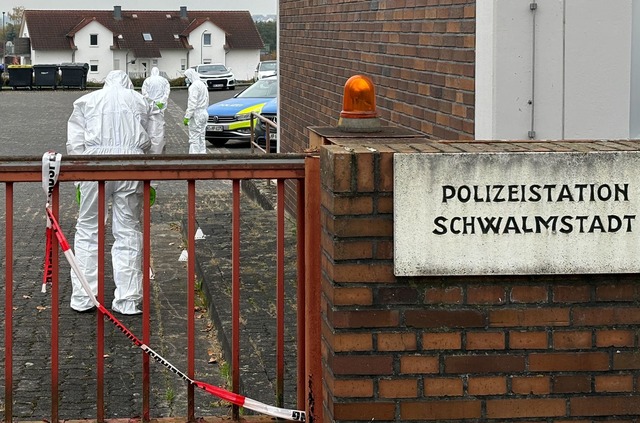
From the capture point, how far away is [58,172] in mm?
4750

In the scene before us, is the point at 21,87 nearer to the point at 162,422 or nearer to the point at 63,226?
the point at 63,226

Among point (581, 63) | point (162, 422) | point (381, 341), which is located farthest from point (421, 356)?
point (581, 63)

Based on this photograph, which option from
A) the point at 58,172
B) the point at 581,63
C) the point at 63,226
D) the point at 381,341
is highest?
the point at 581,63

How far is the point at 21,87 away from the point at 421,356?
214 feet

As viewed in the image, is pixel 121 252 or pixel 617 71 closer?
pixel 617 71

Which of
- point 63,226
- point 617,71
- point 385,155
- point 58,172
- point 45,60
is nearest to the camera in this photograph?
point 385,155

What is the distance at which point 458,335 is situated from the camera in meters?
4.27

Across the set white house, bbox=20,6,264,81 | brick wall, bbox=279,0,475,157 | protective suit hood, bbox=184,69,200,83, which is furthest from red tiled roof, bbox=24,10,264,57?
brick wall, bbox=279,0,475,157

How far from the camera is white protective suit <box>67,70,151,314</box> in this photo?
9.45 metres

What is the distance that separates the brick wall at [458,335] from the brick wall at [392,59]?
2453mm

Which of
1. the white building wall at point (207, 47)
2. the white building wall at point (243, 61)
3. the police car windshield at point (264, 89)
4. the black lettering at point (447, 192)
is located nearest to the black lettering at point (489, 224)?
the black lettering at point (447, 192)

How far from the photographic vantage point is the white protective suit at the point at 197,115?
20.1 m

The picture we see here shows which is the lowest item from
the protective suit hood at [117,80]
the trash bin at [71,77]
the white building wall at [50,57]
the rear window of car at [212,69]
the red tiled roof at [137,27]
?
the trash bin at [71,77]

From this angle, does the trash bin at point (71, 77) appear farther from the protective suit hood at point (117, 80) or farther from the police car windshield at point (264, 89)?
the protective suit hood at point (117, 80)
